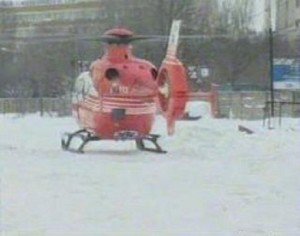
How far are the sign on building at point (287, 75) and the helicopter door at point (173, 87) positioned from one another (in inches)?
460

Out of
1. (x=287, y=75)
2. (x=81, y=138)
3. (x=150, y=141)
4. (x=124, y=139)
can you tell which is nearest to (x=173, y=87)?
(x=124, y=139)

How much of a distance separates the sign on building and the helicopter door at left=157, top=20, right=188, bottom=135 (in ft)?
38.3

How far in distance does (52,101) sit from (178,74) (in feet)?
69.8

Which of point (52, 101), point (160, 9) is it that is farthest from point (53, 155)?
point (160, 9)

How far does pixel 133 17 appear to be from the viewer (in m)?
51.9

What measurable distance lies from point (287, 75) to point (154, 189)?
58.0 ft

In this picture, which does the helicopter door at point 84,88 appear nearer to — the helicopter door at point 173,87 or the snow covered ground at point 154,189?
the snow covered ground at point 154,189

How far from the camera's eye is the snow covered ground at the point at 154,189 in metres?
8.12

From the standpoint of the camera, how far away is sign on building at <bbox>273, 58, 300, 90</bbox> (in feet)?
90.9

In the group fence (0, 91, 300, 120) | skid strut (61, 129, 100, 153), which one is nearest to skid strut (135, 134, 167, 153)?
skid strut (61, 129, 100, 153)

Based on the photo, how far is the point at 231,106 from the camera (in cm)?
3378

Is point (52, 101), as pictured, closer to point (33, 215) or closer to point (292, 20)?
point (33, 215)

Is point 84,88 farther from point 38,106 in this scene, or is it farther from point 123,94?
point 38,106

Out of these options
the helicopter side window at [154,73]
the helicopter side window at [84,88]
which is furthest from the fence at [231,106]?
the helicopter side window at [154,73]
